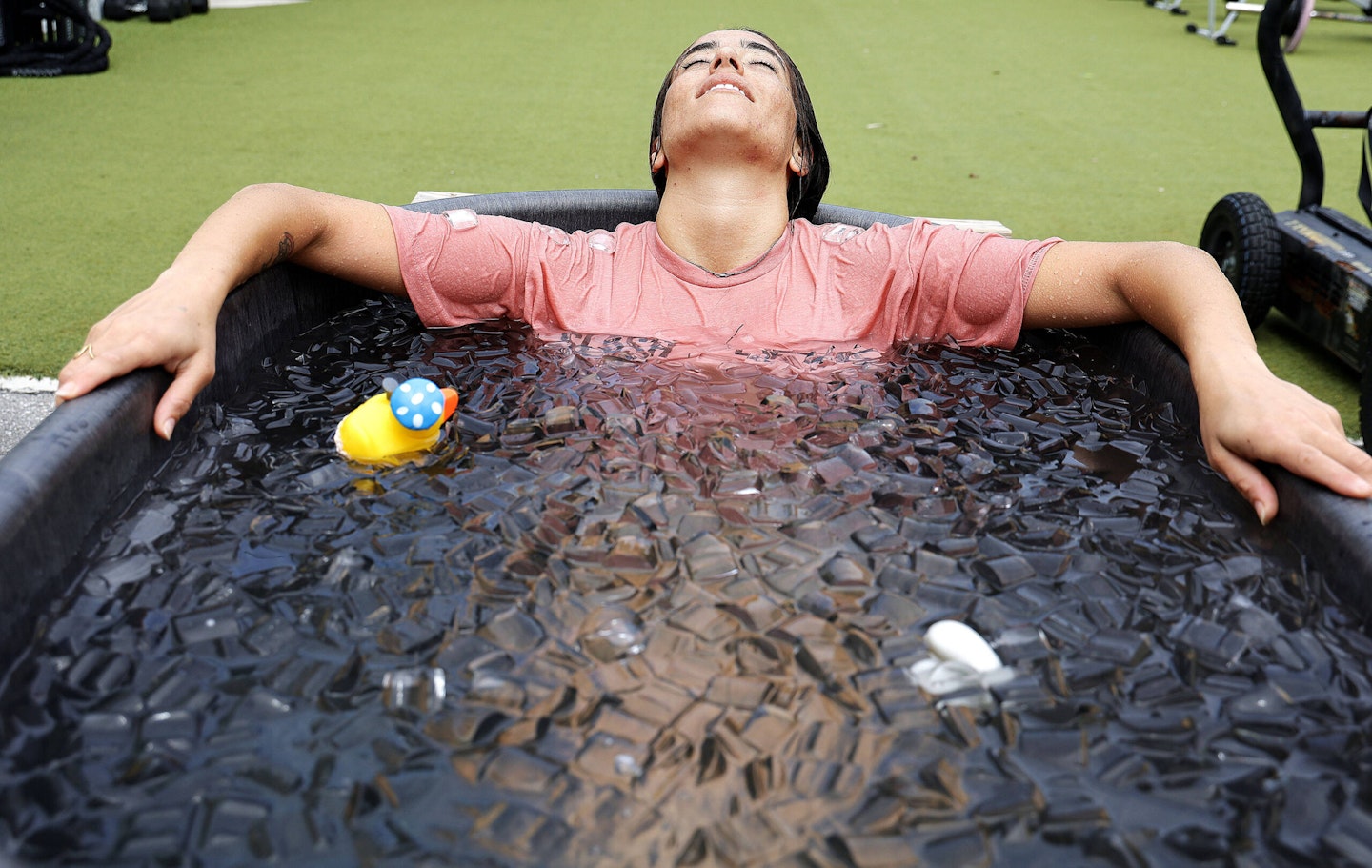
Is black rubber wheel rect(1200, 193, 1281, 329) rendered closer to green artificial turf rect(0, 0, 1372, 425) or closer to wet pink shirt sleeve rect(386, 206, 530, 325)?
green artificial turf rect(0, 0, 1372, 425)

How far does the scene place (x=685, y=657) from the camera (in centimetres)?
110

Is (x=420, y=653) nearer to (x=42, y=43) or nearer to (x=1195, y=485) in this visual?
(x=1195, y=485)

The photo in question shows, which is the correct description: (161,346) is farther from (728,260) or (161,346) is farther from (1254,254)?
(1254,254)

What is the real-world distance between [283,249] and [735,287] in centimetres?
72

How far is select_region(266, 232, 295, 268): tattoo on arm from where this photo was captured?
65.4 inches

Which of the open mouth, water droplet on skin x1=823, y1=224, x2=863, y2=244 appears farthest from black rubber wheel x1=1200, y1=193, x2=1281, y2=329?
the open mouth

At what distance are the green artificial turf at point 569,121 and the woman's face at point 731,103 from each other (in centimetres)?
145

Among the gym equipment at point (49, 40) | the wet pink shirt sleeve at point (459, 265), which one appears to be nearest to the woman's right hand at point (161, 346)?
the wet pink shirt sleeve at point (459, 265)

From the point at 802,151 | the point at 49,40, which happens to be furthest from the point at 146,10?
the point at 802,151

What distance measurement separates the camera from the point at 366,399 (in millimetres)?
1610

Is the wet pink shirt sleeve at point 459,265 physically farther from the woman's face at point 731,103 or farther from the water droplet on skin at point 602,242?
the woman's face at point 731,103

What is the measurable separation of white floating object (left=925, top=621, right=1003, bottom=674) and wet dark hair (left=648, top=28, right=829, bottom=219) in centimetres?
107

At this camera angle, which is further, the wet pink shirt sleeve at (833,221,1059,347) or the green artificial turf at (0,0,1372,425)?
the green artificial turf at (0,0,1372,425)

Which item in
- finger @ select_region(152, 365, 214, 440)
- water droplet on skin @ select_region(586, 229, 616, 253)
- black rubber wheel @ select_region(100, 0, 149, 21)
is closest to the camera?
finger @ select_region(152, 365, 214, 440)
